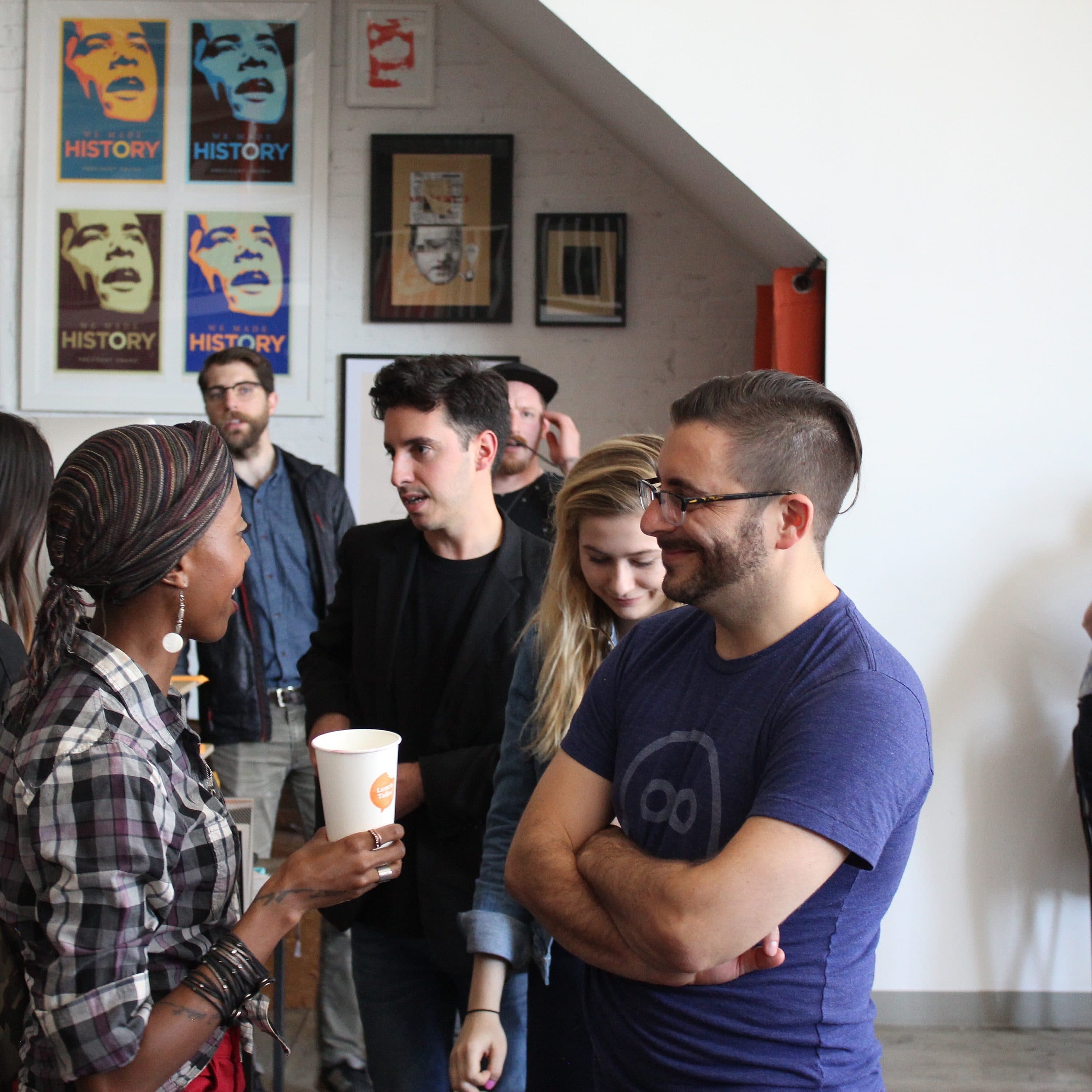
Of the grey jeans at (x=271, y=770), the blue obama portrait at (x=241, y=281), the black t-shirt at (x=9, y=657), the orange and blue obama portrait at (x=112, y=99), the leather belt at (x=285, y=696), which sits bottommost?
the grey jeans at (x=271, y=770)

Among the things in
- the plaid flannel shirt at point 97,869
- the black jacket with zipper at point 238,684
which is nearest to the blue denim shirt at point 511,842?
the plaid flannel shirt at point 97,869

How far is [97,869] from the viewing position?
1070 mm

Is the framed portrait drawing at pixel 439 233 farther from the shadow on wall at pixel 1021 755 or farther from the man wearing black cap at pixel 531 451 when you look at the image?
the shadow on wall at pixel 1021 755

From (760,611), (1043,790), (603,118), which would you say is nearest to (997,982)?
(1043,790)

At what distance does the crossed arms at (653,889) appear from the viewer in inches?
40.3

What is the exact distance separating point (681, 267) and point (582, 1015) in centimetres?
337

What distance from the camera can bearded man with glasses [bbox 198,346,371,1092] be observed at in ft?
10.1

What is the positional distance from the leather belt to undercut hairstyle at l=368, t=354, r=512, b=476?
141 cm

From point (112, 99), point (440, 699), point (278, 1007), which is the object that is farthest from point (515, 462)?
point (112, 99)

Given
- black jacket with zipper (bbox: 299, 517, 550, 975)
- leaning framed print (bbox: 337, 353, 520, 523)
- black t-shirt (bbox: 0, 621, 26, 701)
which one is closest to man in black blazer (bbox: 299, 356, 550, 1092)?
black jacket with zipper (bbox: 299, 517, 550, 975)

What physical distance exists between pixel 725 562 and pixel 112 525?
706 mm

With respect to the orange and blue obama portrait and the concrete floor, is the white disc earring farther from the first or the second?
the orange and blue obama portrait

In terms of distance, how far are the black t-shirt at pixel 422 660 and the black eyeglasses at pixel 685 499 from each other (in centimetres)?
67

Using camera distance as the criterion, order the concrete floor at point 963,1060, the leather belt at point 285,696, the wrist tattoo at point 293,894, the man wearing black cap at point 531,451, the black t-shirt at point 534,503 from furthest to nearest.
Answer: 1. the leather belt at point 285,696
2. the man wearing black cap at point 531,451
3. the black t-shirt at point 534,503
4. the concrete floor at point 963,1060
5. the wrist tattoo at point 293,894
